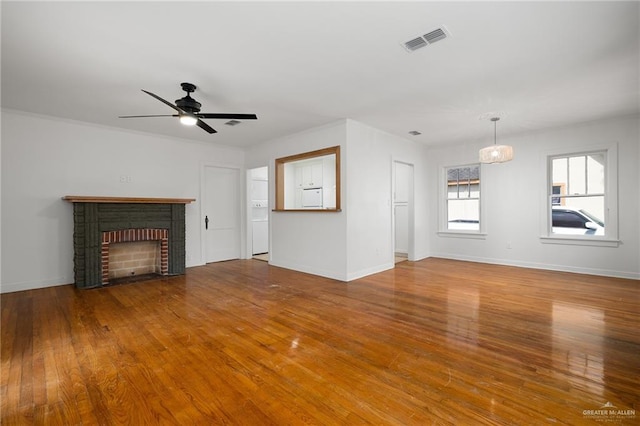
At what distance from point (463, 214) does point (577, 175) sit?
2111mm

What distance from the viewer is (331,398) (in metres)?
1.86

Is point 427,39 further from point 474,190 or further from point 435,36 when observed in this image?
point 474,190

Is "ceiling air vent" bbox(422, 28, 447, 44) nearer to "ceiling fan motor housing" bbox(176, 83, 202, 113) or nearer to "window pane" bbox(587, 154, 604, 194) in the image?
"ceiling fan motor housing" bbox(176, 83, 202, 113)

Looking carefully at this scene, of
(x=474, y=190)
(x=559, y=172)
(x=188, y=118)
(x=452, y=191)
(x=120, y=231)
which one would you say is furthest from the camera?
(x=452, y=191)

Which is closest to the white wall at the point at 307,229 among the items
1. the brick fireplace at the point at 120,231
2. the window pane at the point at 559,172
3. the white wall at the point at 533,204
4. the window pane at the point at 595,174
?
the brick fireplace at the point at 120,231

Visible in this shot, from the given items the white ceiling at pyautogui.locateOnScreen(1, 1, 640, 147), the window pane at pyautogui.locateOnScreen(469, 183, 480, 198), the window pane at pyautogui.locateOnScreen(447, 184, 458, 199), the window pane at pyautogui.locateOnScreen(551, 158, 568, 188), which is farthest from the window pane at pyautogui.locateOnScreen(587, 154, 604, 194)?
the window pane at pyautogui.locateOnScreen(447, 184, 458, 199)

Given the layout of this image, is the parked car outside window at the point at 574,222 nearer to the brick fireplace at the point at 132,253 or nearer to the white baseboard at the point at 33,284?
the brick fireplace at the point at 132,253

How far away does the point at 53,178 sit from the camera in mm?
4609

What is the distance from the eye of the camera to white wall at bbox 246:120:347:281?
4914 millimetres

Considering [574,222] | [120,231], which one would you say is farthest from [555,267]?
[120,231]

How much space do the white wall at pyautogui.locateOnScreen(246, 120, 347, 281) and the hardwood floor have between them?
928 millimetres

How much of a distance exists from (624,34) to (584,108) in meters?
2.28

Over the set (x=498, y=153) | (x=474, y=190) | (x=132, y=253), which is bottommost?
(x=132, y=253)

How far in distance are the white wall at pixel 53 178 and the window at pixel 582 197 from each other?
762 centimetres
